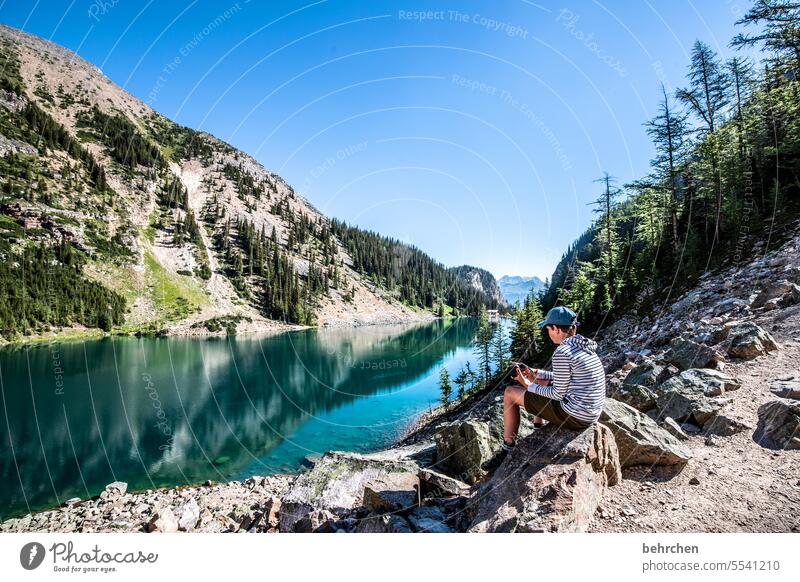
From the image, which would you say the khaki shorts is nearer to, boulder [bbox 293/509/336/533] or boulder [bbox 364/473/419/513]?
boulder [bbox 364/473/419/513]

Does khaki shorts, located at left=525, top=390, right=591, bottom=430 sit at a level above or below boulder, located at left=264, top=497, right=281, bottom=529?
above

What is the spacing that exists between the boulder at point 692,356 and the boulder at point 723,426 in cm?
268

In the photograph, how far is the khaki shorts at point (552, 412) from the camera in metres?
3.93

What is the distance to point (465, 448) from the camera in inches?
252

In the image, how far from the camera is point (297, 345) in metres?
65.4

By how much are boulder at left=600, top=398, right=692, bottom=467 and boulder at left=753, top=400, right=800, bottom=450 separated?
1.31m

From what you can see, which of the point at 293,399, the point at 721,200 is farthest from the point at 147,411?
the point at 721,200

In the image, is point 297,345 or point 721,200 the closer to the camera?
point 721,200

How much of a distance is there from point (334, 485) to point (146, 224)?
111 m

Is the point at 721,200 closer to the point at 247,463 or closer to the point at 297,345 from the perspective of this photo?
the point at 247,463
